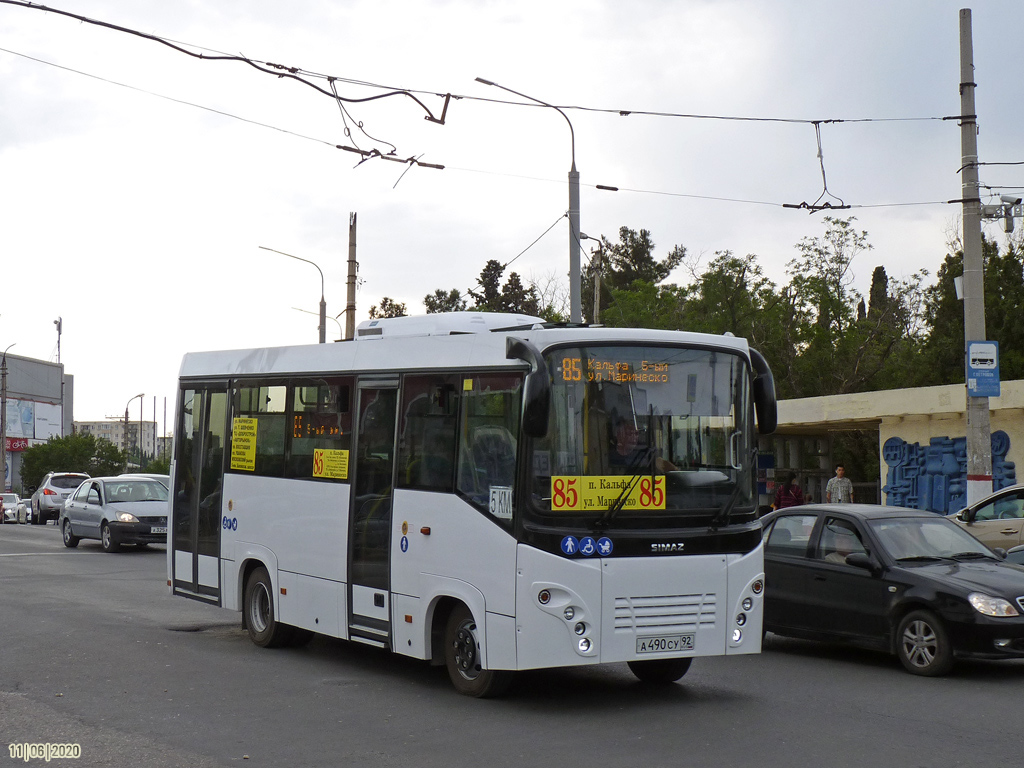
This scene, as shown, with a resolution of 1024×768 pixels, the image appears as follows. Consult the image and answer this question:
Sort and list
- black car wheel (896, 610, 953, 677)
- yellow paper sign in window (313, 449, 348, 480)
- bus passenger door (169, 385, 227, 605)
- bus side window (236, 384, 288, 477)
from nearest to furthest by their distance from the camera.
→ black car wheel (896, 610, 953, 677) → yellow paper sign in window (313, 449, 348, 480) → bus side window (236, 384, 288, 477) → bus passenger door (169, 385, 227, 605)

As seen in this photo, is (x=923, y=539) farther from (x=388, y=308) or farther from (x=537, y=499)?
(x=388, y=308)

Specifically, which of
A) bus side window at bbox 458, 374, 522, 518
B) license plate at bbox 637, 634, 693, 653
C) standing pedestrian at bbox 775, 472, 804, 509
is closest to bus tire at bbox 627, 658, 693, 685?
license plate at bbox 637, 634, 693, 653

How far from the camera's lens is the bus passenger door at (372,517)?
9.73 metres

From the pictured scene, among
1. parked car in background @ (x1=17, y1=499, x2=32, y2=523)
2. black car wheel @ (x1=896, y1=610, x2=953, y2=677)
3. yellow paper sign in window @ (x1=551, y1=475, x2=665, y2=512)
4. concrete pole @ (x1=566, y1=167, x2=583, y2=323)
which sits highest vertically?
concrete pole @ (x1=566, y1=167, x2=583, y2=323)

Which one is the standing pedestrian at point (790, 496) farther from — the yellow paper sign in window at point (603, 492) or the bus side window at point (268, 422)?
the yellow paper sign in window at point (603, 492)

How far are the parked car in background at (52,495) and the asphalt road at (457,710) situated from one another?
111ft

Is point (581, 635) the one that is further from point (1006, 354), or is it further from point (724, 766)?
point (1006, 354)

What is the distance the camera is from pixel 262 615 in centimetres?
1178

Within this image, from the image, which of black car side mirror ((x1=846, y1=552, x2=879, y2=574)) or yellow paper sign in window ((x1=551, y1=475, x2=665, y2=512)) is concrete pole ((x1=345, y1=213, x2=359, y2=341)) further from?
yellow paper sign in window ((x1=551, y1=475, x2=665, y2=512))

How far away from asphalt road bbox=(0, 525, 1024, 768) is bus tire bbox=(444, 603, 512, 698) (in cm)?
13

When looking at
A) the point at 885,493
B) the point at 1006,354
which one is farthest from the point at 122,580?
the point at 1006,354

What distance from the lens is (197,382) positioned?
13.1m

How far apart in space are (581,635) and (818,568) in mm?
3797

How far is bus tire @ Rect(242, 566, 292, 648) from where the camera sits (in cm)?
1148
